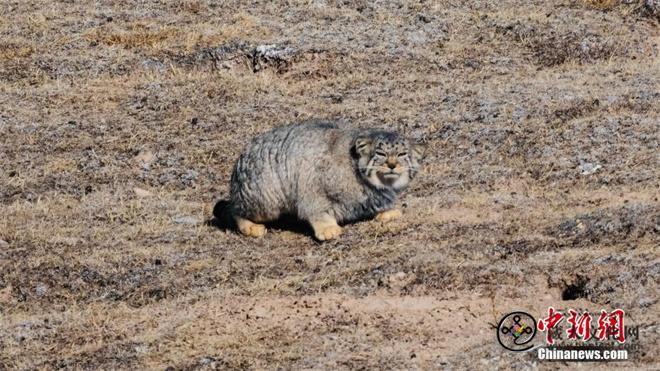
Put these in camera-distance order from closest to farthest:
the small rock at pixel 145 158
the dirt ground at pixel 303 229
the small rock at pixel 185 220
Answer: the dirt ground at pixel 303 229 < the small rock at pixel 185 220 < the small rock at pixel 145 158

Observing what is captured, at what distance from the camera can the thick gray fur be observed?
44.6 feet

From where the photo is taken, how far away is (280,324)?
11875mm

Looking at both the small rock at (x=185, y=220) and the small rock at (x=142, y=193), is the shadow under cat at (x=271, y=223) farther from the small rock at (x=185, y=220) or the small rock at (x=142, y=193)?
the small rock at (x=142, y=193)

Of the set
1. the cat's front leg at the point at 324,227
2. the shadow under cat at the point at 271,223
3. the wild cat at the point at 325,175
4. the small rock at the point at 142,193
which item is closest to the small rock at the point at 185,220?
the shadow under cat at the point at 271,223

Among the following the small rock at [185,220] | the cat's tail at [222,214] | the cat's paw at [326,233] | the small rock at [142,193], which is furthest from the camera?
the small rock at [142,193]

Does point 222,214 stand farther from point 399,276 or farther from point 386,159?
point 399,276

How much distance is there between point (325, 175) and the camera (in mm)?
13766

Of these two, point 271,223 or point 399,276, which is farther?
point 271,223

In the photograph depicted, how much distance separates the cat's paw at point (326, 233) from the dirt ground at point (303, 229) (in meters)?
0.11

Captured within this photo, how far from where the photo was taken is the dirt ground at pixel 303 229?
1184 centimetres

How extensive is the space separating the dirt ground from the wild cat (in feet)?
1.16

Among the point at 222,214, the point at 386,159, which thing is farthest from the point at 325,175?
the point at 222,214

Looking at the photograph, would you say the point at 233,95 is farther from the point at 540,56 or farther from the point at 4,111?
the point at 540,56

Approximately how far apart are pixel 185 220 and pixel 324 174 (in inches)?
91.5
